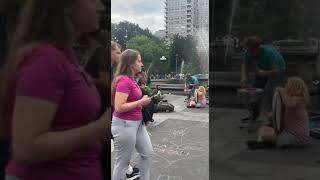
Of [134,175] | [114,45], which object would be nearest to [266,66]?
[114,45]

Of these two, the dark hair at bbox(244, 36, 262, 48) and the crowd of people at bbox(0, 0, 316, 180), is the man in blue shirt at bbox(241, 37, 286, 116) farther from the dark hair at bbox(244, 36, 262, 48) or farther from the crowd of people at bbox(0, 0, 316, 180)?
the crowd of people at bbox(0, 0, 316, 180)

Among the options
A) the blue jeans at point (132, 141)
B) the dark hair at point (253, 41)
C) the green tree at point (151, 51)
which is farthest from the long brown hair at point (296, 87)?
the blue jeans at point (132, 141)

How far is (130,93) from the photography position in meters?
2.54

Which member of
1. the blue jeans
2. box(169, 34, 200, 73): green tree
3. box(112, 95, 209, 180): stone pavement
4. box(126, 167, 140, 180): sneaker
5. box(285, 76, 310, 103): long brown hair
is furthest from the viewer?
box(126, 167, 140, 180): sneaker

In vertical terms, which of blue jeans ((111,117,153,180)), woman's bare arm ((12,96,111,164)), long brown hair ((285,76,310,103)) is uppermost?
long brown hair ((285,76,310,103))

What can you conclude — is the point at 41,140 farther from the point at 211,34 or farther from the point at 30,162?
the point at 211,34

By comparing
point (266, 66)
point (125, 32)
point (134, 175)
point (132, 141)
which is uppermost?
point (125, 32)

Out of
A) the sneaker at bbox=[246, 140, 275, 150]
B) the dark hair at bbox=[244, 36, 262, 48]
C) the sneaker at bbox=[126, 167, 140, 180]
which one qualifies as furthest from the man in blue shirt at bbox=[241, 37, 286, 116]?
the sneaker at bbox=[126, 167, 140, 180]

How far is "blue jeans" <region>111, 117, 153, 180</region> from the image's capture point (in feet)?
8.56

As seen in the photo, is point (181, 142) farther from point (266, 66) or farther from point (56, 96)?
point (56, 96)

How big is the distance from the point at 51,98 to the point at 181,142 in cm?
150

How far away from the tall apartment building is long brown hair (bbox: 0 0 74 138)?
622 mm

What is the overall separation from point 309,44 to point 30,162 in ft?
2.67

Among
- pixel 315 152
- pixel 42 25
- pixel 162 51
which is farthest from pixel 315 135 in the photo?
pixel 42 25
